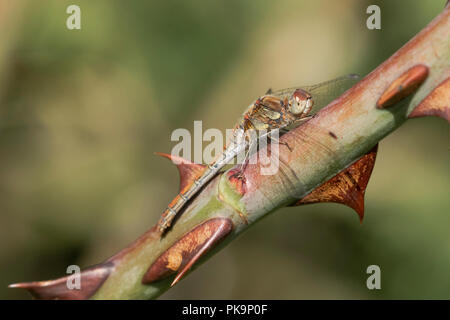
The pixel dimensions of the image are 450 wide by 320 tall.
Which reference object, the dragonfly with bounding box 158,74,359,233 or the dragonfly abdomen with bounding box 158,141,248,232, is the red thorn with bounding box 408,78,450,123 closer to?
the dragonfly abdomen with bounding box 158,141,248,232

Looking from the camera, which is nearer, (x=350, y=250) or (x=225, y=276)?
(x=350, y=250)

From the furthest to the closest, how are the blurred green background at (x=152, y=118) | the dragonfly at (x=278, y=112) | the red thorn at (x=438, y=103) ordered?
the blurred green background at (x=152, y=118)
the dragonfly at (x=278, y=112)
the red thorn at (x=438, y=103)

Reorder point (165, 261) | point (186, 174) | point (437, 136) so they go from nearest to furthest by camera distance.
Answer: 1. point (165, 261)
2. point (186, 174)
3. point (437, 136)

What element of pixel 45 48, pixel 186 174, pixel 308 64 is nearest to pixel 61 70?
pixel 45 48

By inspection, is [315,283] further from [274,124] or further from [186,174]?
[186,174]

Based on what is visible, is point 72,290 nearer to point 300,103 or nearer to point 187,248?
point 187,248
